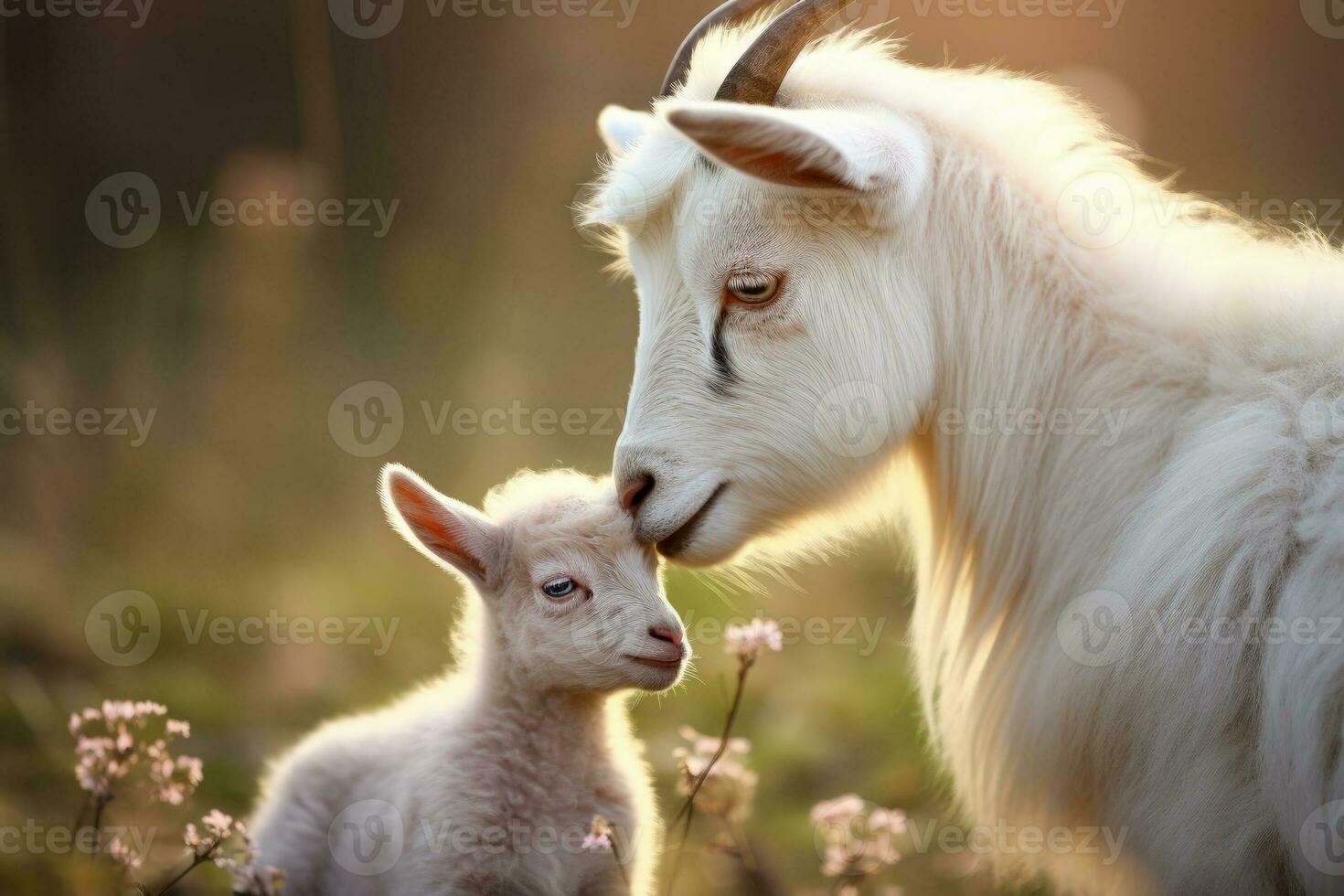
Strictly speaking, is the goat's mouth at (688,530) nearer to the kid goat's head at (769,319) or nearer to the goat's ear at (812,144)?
the kid goat's head at (769,319)

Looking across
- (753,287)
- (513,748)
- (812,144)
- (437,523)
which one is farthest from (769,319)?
(513,748)

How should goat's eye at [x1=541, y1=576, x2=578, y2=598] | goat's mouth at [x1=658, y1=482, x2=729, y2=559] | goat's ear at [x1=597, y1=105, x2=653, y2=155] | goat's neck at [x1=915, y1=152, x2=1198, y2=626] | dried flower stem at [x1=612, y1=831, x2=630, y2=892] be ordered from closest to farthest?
goat's neck at [x1=915, y1=152, x2=1198, y2=626], goat's mouth at [x1=658, y1=482, x2=729, y2=559], dried flower stem at [x1=612, y1=831, x2=630, y2=892], goat's eye at [x1=541, y1=576, x2=578, y2=598], goat's ear at [x1=597, y1=105, x2=653, y2=155]

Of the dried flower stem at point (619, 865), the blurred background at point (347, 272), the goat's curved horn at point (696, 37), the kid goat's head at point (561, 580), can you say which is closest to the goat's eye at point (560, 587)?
the kid goat's head at point (561, 580)

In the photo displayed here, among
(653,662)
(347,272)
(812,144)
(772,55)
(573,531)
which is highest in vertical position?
(347,272)

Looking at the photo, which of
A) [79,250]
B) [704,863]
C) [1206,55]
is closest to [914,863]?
[704,863]

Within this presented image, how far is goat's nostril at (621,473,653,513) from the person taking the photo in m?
2.47

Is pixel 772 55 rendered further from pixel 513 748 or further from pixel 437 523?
pixel 513 748

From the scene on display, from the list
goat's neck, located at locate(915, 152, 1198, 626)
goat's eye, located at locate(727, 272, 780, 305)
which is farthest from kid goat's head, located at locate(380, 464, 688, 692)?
goat's neck, located at locate(915, 152, 1198, 626)

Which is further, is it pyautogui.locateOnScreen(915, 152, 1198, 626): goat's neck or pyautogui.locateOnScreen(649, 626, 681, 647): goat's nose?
pyautogui.locateOnScreen(649, 626, 681, 647): goat's nose

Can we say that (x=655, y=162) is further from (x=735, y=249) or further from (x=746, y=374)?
(x=746, y=374)

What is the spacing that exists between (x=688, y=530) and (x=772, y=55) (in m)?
0.96

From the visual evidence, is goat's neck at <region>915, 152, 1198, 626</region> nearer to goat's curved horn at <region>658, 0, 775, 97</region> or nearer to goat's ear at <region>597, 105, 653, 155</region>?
goat's curved horn at <region>658, 0, 775, 97</region>

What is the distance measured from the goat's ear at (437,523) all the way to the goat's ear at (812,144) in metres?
1.06

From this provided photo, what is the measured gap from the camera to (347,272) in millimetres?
7801
